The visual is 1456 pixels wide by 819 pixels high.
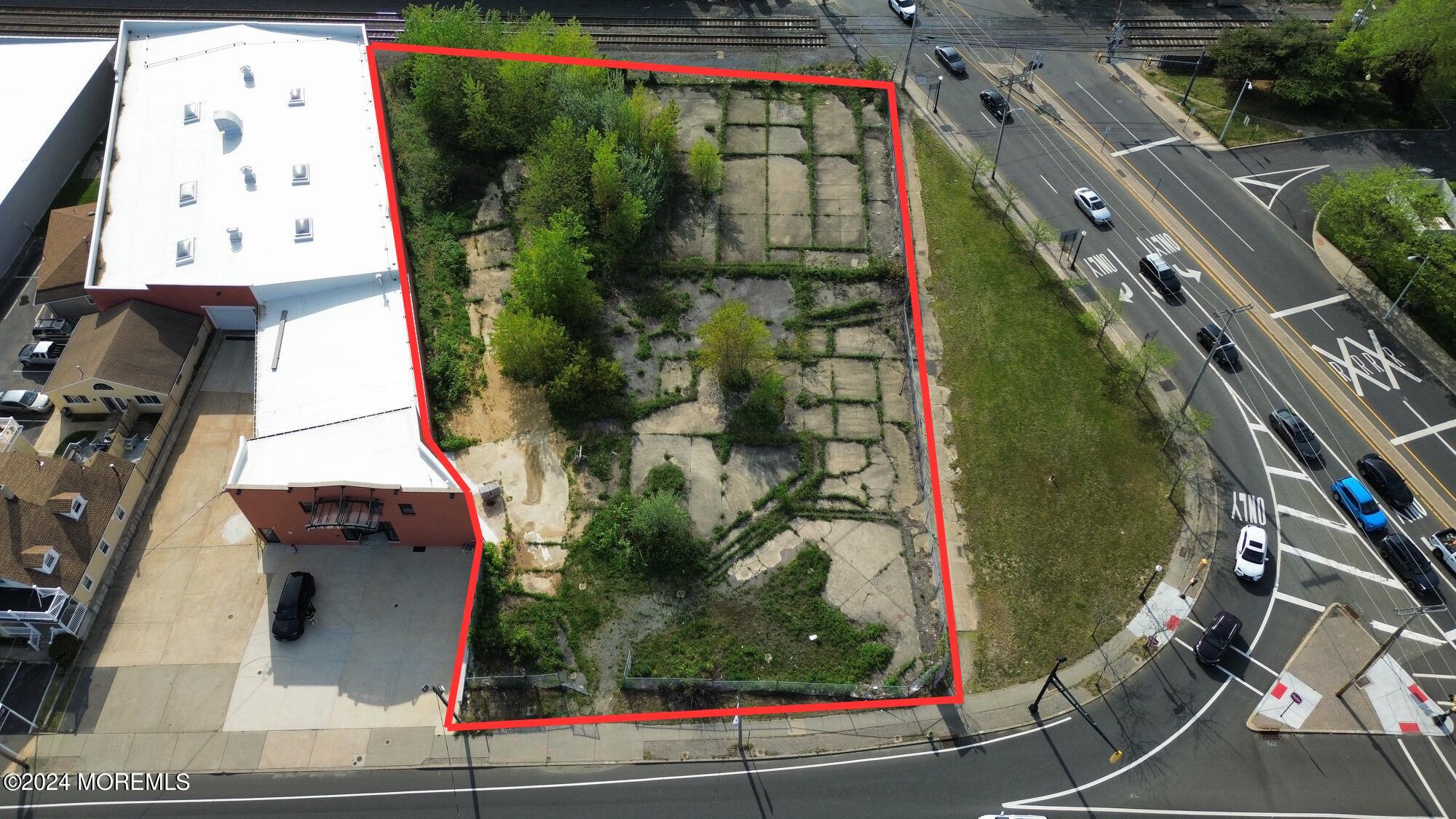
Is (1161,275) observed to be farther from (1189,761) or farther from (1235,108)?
(1189,761)

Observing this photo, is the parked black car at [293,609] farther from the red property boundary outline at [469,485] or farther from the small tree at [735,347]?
the small tree at [735,347]

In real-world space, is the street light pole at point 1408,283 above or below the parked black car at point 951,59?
below

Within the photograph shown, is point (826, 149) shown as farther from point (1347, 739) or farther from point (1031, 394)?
point (1347, 739)

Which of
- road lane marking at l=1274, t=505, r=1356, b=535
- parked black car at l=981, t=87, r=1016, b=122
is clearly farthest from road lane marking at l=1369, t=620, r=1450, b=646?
parked black car at l=981, t=87, r=1016, b=122

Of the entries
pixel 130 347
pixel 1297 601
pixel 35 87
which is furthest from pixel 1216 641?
pixel 35 87

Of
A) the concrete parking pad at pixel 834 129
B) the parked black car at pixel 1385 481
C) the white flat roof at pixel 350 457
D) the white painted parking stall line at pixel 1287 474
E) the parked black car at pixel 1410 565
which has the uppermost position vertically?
the concrete parking pad at pixel 834 129

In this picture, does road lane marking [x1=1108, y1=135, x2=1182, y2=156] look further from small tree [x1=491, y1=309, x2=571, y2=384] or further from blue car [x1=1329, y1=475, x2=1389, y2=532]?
small tree [x1=491, y1=309, x2=571, y2=384]

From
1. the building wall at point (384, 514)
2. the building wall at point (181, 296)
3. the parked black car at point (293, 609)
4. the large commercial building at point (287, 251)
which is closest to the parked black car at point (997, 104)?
the large commercial building at point (287, 251)

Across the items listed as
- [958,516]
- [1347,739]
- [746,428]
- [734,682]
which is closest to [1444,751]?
Result: [1347,739]
